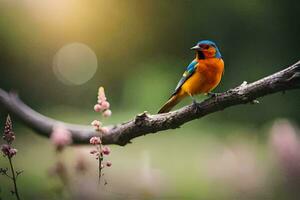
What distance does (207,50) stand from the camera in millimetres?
912

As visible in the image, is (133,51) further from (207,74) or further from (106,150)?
(106,150)

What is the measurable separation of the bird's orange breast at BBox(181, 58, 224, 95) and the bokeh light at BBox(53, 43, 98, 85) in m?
1.45

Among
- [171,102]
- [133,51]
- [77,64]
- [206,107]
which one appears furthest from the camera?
[133,51]

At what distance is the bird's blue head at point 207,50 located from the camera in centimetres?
89

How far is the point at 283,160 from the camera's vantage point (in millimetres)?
772

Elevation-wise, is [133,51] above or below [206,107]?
above

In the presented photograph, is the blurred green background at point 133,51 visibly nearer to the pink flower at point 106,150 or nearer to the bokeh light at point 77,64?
the bokeh light at point 77,64

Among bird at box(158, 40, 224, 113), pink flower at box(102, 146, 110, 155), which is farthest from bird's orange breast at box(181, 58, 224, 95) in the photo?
pink flower at box(102, 146, 110, 155)

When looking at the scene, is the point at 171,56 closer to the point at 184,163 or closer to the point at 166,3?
the point at 166,3

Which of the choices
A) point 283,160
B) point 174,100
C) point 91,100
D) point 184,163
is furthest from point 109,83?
point 283,160

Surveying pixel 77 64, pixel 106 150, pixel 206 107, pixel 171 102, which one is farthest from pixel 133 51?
pixel 106 150

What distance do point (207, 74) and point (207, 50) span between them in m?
0.03

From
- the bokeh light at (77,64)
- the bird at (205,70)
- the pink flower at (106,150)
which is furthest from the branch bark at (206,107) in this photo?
the bokeh light at (77,64)

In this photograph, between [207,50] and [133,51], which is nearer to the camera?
[207,50]
